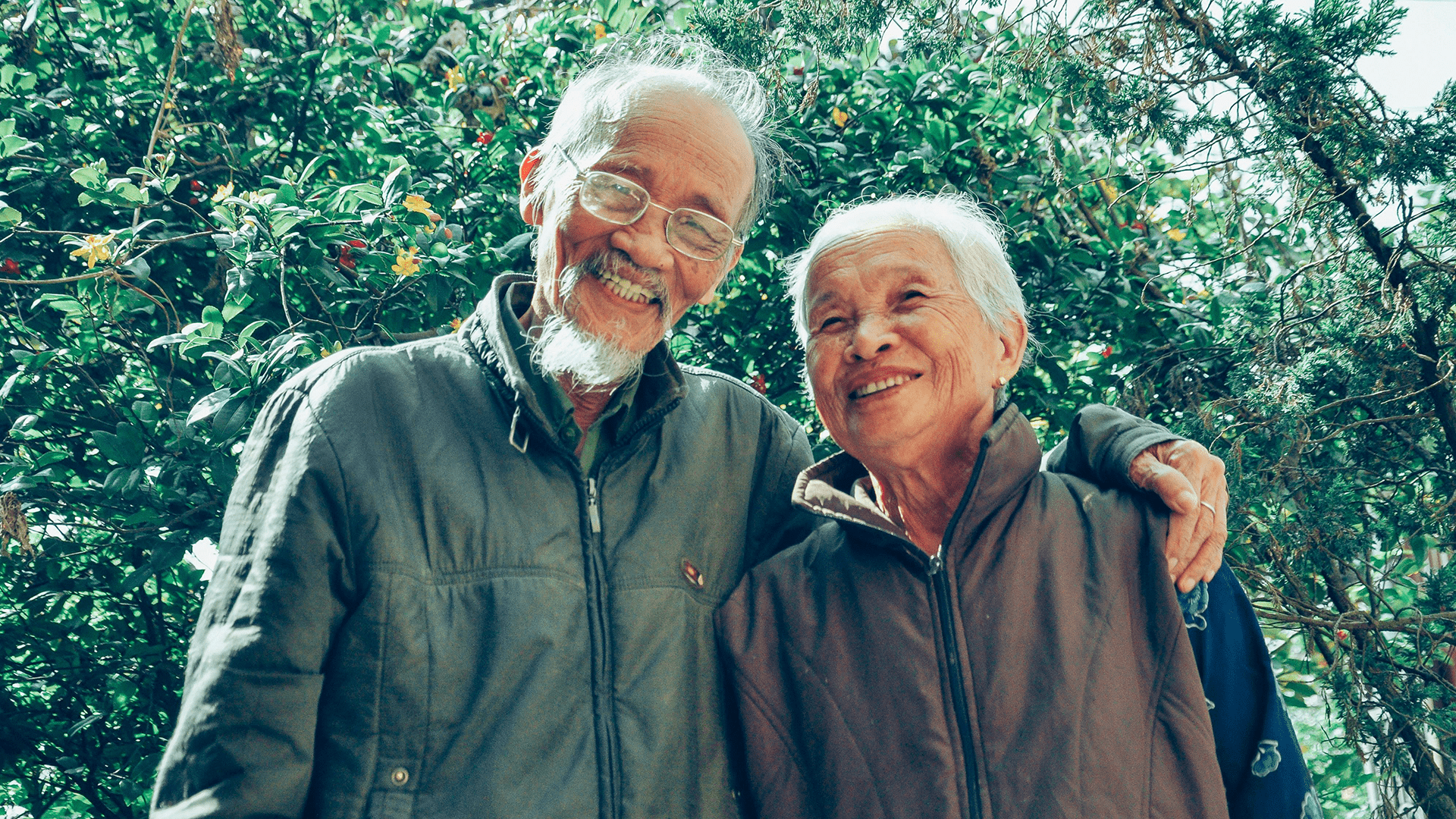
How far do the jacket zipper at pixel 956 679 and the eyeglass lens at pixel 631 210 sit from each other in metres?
Result: 0.71

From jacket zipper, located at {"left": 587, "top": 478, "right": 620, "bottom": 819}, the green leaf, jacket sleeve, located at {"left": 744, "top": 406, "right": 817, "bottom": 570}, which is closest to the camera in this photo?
jacket zipper, located at {"left": 587, "top": 478, "right": 620, "bottom": 819}

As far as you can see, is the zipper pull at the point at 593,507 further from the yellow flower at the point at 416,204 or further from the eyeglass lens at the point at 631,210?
the yellow flower at the point at 416,204

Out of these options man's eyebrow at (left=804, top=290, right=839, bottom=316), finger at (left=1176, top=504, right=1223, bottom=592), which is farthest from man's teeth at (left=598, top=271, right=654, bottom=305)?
finger at (left=1176, top=504, right=1223, bottom=592)

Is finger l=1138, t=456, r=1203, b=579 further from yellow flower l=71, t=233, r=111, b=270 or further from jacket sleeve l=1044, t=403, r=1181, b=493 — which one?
yellow flower l=71, t=233, r=111, b=270

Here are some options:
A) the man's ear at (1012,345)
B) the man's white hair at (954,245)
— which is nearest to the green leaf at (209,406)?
the man's white hair at (954,245)

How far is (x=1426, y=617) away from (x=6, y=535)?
10.9 feet

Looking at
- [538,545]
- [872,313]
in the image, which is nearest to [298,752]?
[538,545]

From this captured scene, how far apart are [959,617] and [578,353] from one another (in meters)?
0.77

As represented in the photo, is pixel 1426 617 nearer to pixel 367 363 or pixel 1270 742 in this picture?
pixel 1270 742

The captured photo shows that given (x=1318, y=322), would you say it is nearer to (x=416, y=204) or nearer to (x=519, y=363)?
(x=519, y=363)

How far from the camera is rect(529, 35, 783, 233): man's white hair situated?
6.16 feet

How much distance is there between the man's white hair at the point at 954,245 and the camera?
187 centimetres

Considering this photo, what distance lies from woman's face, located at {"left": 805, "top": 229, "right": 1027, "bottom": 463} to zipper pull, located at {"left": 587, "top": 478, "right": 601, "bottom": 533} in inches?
18.8

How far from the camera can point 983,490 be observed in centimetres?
165
